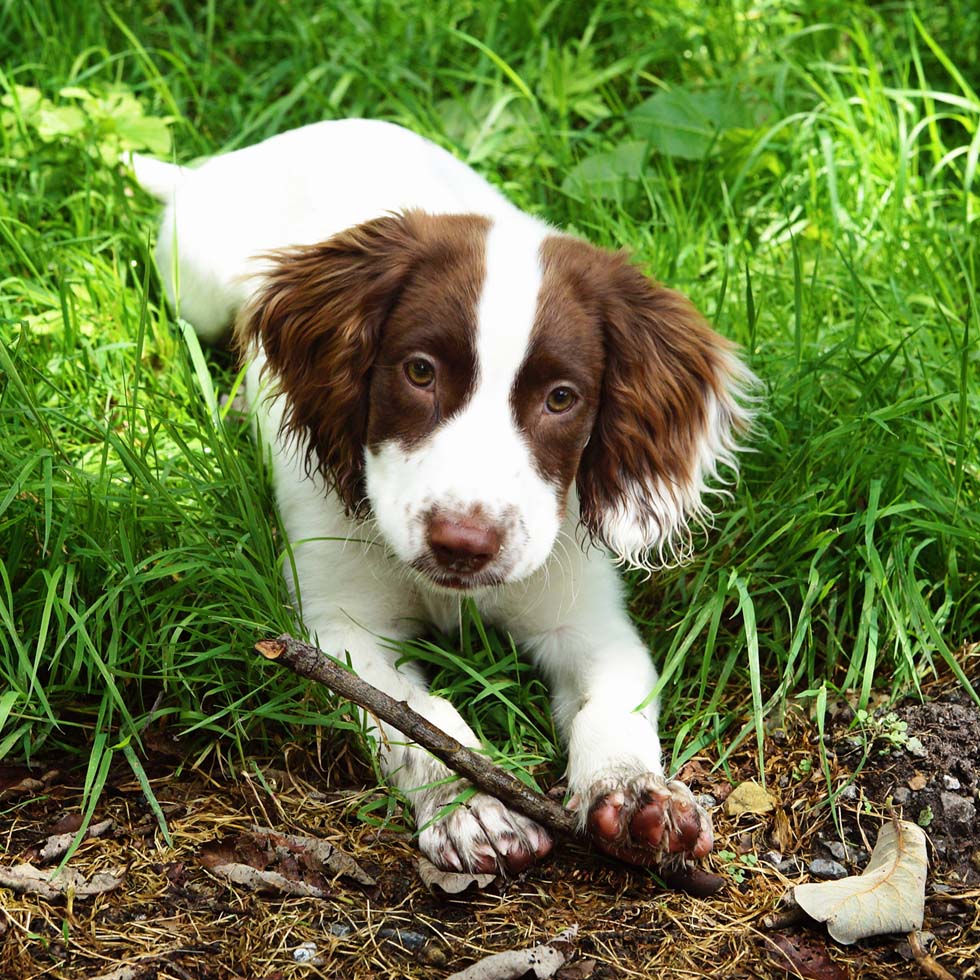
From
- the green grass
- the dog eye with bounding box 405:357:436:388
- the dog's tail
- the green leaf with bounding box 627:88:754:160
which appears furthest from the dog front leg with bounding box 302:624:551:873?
the green leaf with bounding box 627:88:754:160

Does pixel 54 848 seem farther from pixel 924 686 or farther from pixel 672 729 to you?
pixel 924 686

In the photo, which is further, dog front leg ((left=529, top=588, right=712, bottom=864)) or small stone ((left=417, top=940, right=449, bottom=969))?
dog front leg ((left=529, top=588, right=712, bottom=864))

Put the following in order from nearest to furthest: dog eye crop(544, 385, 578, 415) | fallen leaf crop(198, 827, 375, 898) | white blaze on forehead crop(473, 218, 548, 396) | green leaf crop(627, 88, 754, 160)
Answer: fallen leaf crop(198, 827, 375, 898) < white blaze on forehead crop(473, 218, 548, 396) < dog eye crop(544, 385, 578, 415) < green leaf crop(627, 88, 754, 160)

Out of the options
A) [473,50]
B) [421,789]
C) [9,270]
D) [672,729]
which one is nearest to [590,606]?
[672,729]

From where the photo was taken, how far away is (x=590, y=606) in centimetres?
327

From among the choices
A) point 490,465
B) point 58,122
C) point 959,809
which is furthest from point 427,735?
point 58,122

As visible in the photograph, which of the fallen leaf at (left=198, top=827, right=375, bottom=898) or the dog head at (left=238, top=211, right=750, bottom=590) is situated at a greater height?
the dog head at (left=238, top=211, right=750, bottom=590)

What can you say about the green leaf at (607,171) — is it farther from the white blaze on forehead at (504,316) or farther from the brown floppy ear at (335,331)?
the white blaze on forehead at (504,316)

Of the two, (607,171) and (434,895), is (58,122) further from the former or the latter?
(434,895)

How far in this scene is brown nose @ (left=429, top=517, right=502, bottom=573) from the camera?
8.56 ft

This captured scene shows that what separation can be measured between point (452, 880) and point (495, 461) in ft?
2.70

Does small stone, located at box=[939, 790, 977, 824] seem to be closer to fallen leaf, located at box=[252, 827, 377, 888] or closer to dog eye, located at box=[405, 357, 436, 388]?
fallen leaf, located at box=[252, 827, 377, 888]

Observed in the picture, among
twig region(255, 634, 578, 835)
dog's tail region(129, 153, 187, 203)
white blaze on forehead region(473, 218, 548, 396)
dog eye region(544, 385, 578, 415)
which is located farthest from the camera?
dog's tail region(129, 153, 187, 203)

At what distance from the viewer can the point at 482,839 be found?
267 cm
